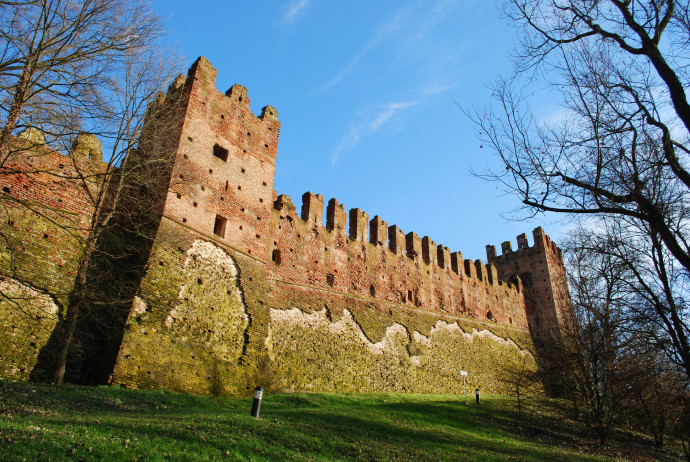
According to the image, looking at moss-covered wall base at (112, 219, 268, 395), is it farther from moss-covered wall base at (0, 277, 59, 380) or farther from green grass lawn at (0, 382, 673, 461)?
moss-covered wall base at (0, 277, 59, 380)

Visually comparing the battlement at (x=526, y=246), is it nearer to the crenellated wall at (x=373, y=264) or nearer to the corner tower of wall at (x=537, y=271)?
the corner tower of wall at (x=537, y=271)

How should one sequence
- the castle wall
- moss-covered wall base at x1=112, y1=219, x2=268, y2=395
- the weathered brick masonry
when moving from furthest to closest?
the weathered brick masonry, moss-covered wall base at x1=112, y1=219, x2=268, y2=395, the castle wall

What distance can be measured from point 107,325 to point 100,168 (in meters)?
4.50

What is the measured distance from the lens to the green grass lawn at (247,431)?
548cm

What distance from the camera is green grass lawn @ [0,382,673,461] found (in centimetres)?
548

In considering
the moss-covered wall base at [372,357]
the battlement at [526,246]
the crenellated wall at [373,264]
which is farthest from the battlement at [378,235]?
the battlement at [526,246]

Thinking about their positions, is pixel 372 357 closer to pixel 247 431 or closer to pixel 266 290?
pixel 266 290

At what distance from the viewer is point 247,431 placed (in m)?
7.35

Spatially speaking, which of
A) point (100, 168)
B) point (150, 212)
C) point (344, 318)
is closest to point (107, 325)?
point (150, 212)

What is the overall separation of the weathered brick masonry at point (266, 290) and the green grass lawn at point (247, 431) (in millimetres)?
1175

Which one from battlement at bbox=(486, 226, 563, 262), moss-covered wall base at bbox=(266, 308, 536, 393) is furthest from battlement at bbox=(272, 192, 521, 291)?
battlement at bbox=(486, 226, 563, 262)

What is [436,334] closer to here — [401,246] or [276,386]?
[401,246]

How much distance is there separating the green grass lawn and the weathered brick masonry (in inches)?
46.2

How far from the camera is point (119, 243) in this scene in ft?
38.4
